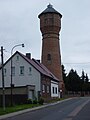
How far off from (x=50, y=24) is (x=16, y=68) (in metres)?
27.3

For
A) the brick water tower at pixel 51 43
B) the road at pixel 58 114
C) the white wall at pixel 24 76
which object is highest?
the brick water tower at pixel 51 43

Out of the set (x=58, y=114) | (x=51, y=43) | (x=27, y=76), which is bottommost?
(x=58, y=114)

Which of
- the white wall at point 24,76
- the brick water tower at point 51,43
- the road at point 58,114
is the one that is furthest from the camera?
the brick water tower at point 51,43

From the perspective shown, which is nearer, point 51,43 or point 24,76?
point 24,76

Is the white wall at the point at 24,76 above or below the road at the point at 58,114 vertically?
above

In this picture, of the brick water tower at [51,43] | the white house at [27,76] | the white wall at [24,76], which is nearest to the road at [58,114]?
the white house at [27,76]

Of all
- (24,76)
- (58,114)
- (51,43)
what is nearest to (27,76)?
(24,76)

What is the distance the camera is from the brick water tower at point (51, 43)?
9162 centimetres

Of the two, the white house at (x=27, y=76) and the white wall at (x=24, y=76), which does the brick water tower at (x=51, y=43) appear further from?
the white wall at (x=24, y=76)

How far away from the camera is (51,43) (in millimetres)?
91188

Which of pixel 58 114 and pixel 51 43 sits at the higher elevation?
pixel 51 43

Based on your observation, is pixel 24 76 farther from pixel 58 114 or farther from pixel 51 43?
pixel 58 114

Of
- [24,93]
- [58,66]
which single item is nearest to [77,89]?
[58,66]

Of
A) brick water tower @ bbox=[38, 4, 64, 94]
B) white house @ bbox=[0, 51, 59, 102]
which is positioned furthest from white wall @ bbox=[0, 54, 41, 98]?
brick water tower @ bbox=[38, 4, 64, 94]
